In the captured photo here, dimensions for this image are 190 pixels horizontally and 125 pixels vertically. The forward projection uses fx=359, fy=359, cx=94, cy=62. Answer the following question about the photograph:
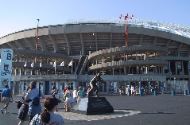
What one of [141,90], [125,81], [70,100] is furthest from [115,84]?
[70,100]

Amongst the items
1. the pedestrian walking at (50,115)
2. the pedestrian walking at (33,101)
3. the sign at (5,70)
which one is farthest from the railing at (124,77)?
the pedestrian walking at (50,115)

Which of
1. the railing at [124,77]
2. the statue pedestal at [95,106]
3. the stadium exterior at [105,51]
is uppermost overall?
the stadium exterior at [105,51]

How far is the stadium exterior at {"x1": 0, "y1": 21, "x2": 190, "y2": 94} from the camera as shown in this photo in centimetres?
7481

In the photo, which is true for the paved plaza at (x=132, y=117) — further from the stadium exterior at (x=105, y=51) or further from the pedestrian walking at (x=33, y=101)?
the stadium exterior at (x=105, y=51)

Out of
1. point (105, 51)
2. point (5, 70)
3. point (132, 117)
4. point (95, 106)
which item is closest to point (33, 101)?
point (132, 117)

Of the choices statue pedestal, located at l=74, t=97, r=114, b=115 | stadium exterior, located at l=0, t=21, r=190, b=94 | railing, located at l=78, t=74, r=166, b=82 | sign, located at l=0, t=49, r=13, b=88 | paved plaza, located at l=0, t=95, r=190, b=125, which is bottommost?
paved plaza, located at l=0, t=95, r=190, b=125

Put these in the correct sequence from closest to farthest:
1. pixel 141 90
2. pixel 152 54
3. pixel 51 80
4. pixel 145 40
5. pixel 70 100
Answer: pixel 70 100, pixel 141 90, pixel 51 80, pixel 152 54, pixel 145 40

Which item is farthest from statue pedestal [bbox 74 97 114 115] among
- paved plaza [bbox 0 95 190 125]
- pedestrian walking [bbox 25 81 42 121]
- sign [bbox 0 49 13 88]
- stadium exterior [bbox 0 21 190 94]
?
stadium exterior [bbox 0 21 190 94]

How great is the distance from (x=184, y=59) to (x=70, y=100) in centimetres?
6560

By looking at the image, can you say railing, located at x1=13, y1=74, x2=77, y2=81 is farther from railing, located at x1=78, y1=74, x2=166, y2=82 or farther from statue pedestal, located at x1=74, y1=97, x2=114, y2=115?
statue pedestal, located at x1=74, y1=97, x2=114, y2=115

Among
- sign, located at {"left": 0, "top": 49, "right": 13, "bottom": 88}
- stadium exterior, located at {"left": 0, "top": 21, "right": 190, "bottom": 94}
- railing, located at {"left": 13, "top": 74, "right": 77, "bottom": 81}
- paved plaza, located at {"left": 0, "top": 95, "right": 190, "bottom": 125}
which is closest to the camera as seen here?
paved plaza, located at {"left": 0, "top": 95, "right": 190, "bottom": 125}

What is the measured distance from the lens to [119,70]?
7906 centimetres

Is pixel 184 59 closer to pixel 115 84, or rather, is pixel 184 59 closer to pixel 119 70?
pixel 119 70

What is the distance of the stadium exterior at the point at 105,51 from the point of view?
74812 millimetres
